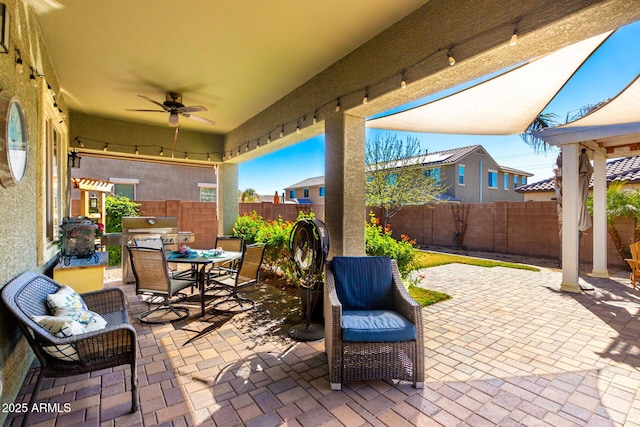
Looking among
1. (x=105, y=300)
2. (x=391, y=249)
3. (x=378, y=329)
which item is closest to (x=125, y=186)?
(x=105, y=300)

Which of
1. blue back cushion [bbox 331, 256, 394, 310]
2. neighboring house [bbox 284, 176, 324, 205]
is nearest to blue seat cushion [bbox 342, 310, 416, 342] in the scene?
blue back cushion [bbox 331, 256, 394, 310]

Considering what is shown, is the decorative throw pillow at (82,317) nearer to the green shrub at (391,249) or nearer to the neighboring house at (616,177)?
the green shrub at (391,249)

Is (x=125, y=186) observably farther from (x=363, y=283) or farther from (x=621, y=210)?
(x=621, y=210)

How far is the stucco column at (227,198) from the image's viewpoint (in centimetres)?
801

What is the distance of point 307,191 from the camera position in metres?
25.0

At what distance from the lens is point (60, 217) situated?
16.2 ft

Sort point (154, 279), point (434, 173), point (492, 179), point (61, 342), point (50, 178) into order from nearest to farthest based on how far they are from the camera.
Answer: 1. point (61, 342)
2. point (154, 279)
3. point (50, 178)
4. point (434, 173)
5. point (492, 179)

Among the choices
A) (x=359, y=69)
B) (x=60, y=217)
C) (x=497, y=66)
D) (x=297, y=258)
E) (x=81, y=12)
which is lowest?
(x=297, y=258)

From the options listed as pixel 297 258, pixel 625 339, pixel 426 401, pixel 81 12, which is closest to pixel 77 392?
pixel 297 258

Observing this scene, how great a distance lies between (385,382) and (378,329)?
0.50m

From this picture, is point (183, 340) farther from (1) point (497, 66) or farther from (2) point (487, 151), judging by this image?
(2) point (487, 151)

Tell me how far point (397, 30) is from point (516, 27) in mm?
1216

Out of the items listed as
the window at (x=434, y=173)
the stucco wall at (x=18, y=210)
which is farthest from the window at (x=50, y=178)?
the window at (x=434, y=173)

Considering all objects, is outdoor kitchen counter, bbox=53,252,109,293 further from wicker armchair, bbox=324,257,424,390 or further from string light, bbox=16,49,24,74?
wicker armchair, bbox=324,257,424,390
